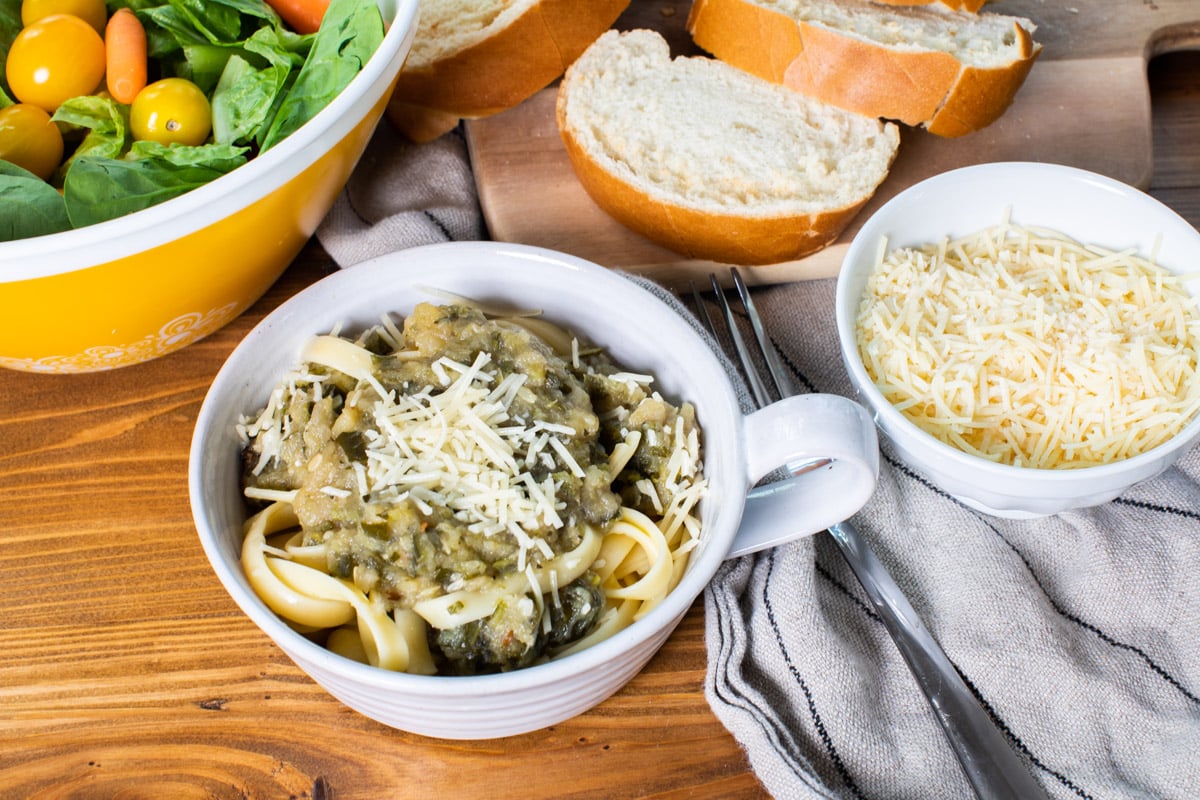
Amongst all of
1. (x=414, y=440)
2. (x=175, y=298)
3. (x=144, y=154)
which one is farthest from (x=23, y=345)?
(x=414, y=440)

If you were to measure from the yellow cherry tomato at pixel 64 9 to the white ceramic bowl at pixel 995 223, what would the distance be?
1.57 m

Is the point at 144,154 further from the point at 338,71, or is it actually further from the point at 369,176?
the point at 369,176

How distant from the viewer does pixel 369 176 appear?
2.48 m

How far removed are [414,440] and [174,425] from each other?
0.75 metres

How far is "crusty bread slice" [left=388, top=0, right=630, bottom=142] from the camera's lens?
2.44 metres

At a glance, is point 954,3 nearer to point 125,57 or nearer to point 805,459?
point 805,459

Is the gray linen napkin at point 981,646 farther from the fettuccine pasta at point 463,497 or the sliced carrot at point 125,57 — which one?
the sliced carrot at point 125,57

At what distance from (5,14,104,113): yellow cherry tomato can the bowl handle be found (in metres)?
1.42

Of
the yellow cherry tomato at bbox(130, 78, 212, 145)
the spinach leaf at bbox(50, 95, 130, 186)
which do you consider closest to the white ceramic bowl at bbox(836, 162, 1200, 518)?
the yellow cherry tomato at bbox(130, 78, 212, 145)

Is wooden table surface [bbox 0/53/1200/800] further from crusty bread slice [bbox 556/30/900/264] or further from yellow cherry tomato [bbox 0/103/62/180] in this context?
crusty bread slice [bbox 556/30/900/264]

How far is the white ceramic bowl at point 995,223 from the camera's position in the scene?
5.99 feet

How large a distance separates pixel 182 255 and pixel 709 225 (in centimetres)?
109

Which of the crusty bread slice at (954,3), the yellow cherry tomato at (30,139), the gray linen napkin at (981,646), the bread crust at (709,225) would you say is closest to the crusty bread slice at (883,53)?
the crusty bread slice at (954,3)

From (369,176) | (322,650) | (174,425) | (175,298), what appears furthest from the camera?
(369,176)
